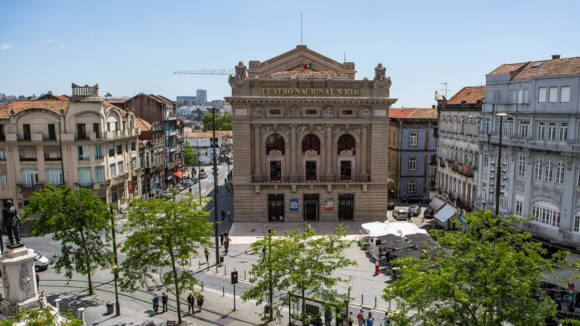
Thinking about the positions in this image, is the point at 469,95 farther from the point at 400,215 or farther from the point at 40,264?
the point at 40,264

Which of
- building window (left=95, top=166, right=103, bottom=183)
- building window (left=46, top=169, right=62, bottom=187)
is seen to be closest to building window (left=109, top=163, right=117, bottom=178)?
building window (left=95, top=166, right=103, bottom=183)

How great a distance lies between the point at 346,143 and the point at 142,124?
34.3 metres

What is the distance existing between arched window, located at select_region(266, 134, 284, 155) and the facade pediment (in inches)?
304

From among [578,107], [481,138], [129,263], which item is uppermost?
[578,107]

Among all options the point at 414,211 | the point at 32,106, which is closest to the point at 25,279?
the point at 32,106

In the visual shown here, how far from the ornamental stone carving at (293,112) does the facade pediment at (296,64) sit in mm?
6087

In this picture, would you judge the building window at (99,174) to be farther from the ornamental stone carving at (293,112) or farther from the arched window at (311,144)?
the arched window at (311,144)

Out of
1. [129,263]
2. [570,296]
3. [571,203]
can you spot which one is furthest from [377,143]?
[129,263]

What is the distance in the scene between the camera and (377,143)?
160 ft

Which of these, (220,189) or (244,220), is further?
(220,189)

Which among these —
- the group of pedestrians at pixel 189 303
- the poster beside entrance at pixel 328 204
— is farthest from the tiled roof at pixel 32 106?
the poster beside entrance at pixel 328 204

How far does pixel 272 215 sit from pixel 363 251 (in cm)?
1290

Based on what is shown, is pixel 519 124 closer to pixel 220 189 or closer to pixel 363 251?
pixel 363 251

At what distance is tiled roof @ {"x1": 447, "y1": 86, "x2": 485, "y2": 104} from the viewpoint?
46703 mm
